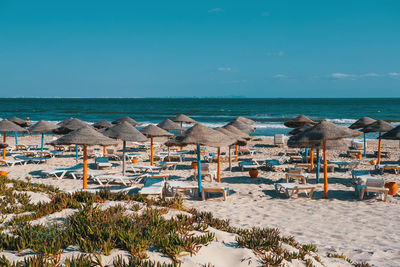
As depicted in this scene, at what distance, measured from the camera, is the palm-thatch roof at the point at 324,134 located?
337 inches

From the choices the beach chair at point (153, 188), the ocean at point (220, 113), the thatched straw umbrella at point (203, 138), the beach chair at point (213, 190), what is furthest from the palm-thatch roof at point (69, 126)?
the ocean at point (220, 113)

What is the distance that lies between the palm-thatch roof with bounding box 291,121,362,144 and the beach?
5.52ft

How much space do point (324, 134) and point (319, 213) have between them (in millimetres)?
2270

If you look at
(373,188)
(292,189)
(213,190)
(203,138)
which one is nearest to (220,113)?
(292,189)

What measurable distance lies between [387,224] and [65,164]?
12.7 m

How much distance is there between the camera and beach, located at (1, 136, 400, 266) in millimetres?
A: 5555

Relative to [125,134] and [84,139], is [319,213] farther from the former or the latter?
[125,134]

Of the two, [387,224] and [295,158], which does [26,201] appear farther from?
[295,158]

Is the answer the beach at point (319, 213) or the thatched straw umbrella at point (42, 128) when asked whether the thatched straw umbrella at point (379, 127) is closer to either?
the beach at point (319, 213)

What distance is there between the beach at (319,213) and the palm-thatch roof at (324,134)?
5.52ft

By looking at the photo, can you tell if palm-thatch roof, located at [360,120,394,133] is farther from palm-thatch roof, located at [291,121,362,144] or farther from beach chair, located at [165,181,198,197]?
beach chair, located at [165,181,198,197]

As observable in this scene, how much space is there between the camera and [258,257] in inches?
166

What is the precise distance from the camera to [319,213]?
751cm

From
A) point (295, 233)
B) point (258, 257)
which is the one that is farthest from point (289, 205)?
point (258, 257)
